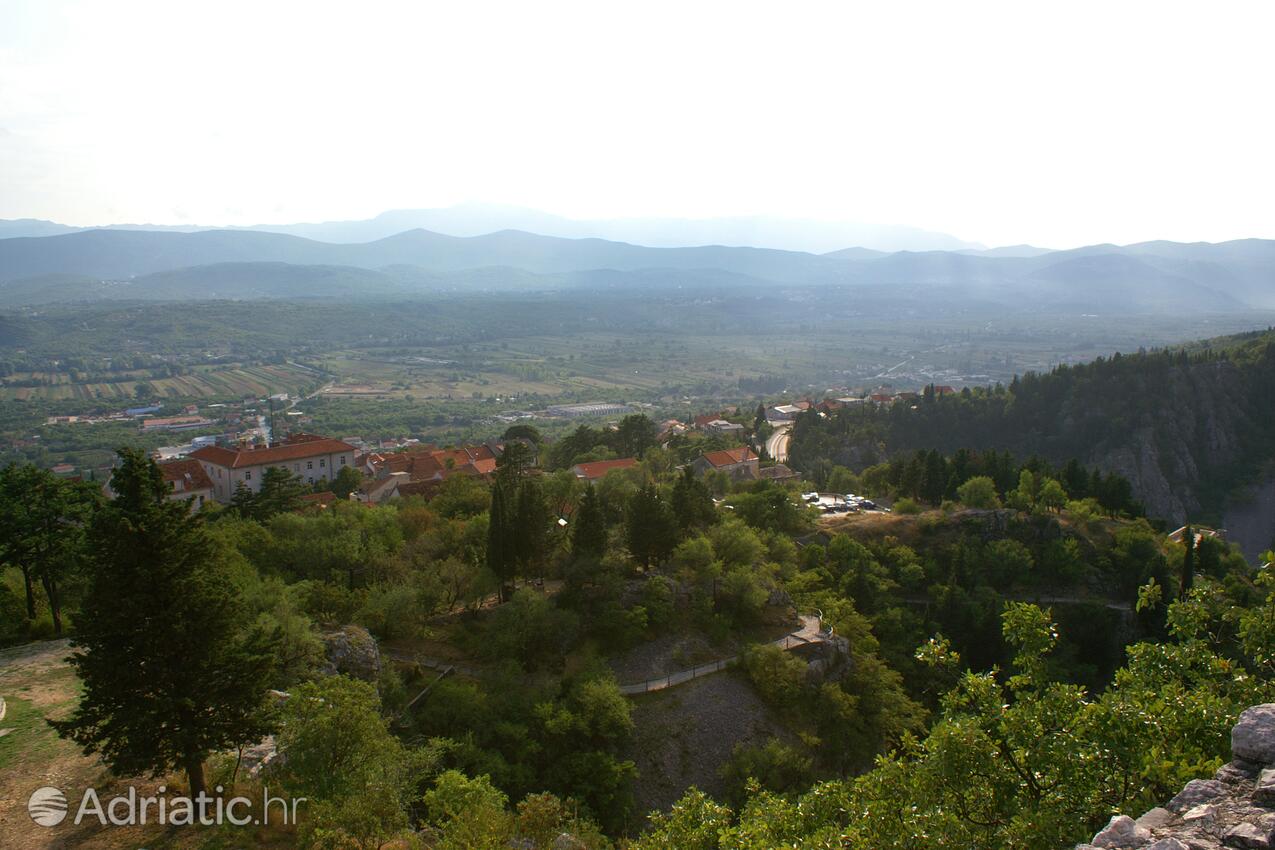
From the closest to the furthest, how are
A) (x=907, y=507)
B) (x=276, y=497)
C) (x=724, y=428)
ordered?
(x=276, y=497)
(x=907, y=507)
(x=724, y=428)

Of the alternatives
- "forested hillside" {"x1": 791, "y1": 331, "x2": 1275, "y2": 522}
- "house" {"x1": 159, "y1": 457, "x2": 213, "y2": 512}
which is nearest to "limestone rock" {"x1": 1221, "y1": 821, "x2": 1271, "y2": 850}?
"house" {"x1": 159, "y1": 457, "x2": 213, "y2": 512}

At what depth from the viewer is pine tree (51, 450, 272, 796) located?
10.9 m

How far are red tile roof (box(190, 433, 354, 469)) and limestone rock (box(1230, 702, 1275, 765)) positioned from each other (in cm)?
4843

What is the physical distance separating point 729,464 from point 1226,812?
44508 millimetres

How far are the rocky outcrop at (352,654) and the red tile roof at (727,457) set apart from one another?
33922 millimetres

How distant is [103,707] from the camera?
11.2 m

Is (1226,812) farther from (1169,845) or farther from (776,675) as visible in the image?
(776,675)

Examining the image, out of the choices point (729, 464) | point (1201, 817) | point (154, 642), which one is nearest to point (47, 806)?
point (154, 642)

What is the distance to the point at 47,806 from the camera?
471 inches

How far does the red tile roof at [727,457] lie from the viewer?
166 feet

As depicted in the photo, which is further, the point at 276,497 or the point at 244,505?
the point at 276,497

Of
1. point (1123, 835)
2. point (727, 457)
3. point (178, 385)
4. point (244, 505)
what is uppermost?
point (1123, 835)

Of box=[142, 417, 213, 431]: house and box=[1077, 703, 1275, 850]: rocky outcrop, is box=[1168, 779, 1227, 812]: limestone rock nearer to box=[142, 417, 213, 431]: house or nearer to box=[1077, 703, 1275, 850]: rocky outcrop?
box=[1077, 703, 1275, 850]: rocky outcrop

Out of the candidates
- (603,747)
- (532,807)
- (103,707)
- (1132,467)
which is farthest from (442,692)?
(1132,467)
